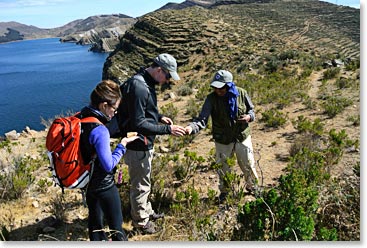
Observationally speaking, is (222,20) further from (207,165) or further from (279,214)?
(279,214)

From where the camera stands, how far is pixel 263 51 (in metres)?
23.3

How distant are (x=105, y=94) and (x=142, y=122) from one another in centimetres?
49

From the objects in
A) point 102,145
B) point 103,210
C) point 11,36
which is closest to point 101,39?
point 103,210

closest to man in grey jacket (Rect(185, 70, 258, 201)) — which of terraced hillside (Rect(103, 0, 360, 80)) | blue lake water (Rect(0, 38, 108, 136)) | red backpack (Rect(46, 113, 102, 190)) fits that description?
red backpack (Rect(46, 113, 102, 190))

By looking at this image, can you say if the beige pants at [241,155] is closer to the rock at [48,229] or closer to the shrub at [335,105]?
the rock at [48,229]

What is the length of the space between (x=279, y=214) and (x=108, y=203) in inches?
50.5

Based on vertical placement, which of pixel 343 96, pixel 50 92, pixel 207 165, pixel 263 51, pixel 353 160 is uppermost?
pixel 263 51

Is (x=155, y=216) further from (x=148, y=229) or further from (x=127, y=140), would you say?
(x=127, y=140)

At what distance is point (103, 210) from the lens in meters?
2.62

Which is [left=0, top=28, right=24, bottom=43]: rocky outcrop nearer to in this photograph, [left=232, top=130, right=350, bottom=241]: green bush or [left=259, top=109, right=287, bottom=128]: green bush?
[left=259, top=109, right=287, bottom=128]: green bush

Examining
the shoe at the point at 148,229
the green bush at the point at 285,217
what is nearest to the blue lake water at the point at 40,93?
the shoe at the point at 148,229

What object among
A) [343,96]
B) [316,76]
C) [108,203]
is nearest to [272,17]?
[316,76]

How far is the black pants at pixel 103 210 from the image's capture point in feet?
8.40

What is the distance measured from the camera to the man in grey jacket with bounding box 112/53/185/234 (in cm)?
280
